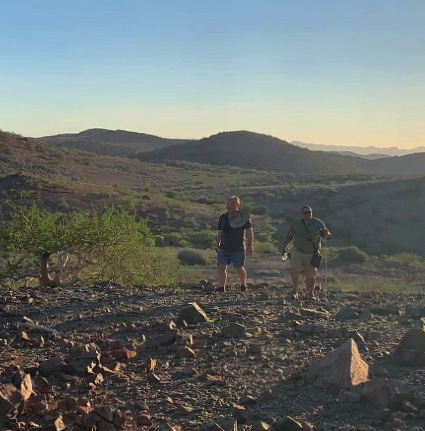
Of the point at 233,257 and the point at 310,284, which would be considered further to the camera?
the point at 233,257

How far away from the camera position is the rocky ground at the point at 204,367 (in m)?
4.59

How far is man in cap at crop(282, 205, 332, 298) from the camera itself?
984 cm

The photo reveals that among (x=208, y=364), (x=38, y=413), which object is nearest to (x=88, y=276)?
(x=208, y=364)

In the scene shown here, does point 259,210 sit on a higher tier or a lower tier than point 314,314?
lower

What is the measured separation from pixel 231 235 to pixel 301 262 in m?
1.20

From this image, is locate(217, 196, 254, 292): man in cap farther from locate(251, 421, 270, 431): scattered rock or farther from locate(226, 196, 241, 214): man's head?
locate(251, 421, 270, 431): scattered rock

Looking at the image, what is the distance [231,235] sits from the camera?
10219mm

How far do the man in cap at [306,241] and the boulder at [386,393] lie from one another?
16.2ft

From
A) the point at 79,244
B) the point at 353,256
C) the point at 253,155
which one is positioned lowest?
the point at 353,256

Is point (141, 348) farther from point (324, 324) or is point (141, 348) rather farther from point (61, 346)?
point (324, 324)

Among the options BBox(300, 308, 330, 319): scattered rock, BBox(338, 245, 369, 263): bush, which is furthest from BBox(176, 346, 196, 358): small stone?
BBox(338, 245, 369, 263): bush

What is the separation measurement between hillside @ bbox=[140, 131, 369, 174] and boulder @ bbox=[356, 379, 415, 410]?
102 meters

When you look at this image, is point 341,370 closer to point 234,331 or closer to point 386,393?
point 386,393

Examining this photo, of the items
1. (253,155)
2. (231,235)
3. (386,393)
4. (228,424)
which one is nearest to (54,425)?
(228,424)
